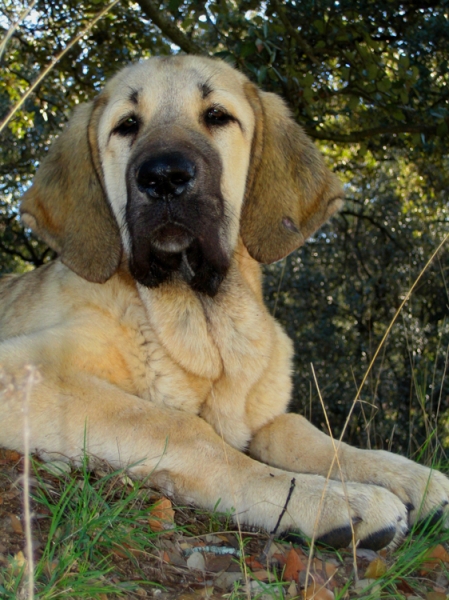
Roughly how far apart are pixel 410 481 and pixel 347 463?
34cm

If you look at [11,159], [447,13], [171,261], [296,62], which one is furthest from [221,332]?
[11,159]

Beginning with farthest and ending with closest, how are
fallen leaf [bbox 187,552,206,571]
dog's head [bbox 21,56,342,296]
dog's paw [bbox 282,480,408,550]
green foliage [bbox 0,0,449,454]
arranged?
1. green foliage [bbox 0,0,449,454]
2. dog's head [bbox 21,56,342,296]
3. dog's paw [bbox 282,480,408,550]
4. fallen leaf [bbox 187,552,206,571]

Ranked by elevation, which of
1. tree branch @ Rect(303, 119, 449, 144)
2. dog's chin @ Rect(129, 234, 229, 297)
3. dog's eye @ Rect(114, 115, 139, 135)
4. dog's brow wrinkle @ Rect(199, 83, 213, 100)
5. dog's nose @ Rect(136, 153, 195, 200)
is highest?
tree branch @ Rect(303, 119, 449, 144)

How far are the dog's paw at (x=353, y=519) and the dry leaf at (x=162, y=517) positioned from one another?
1.39ft

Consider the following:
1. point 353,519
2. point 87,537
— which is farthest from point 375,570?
point 87,537

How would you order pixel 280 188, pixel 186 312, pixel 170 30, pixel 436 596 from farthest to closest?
pixel 170 30
pixel 280 188
pixel 186 312
pixel 436 596

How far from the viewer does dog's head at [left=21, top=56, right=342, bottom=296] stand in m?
3.30

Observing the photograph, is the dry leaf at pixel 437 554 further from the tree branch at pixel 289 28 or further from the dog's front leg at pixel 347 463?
the tree branch at pixel 289 28

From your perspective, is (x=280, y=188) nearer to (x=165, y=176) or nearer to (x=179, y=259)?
(x=179, y=259)

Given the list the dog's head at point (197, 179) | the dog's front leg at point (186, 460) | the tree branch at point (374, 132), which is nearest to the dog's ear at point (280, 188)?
the dog's head at point (197, 179)

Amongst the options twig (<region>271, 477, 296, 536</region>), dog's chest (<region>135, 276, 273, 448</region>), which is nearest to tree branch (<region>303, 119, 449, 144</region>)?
dog's chest (<region>135, 276, 273, 448</region>)

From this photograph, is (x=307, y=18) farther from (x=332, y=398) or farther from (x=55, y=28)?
(x=332, y=398)

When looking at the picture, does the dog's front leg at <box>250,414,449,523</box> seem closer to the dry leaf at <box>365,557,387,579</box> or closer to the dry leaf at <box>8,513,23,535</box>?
the dry leaf at <box>365,557,387,579</box>

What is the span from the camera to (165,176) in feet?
10.0
